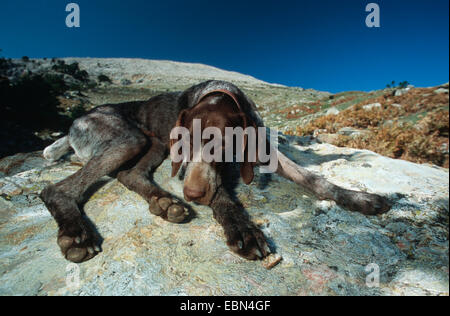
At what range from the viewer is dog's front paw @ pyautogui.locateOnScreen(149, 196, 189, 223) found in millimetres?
2035

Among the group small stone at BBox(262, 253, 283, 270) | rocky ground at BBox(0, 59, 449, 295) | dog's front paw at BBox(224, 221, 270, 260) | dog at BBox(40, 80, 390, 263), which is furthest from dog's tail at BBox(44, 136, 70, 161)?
small stone at BBox(262, 253, 283, 270)

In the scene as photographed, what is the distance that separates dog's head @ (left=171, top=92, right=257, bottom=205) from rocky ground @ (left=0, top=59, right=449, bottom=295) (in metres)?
0.30

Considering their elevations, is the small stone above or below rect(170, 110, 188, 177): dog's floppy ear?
below

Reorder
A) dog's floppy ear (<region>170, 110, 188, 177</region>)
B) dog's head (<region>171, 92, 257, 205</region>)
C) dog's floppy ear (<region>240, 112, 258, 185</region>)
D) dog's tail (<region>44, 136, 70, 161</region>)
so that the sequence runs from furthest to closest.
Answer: dog's tail (<region>44, 136, 70, 161</region>) < dog's floppy ear (<region>170, 110, 188, 177</region>) < dog's floppy ear (<region>240, 112, 258, 185</region>) < dog's head (<region>171, 92, 257, 205</region>)

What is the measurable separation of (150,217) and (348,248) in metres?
1.81

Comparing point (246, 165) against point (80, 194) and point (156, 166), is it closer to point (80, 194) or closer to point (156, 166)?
point (156, 166)

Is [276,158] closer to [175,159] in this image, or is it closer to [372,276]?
[175,159]

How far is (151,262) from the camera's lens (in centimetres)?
152

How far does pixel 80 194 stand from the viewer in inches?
97.7

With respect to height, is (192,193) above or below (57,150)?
below

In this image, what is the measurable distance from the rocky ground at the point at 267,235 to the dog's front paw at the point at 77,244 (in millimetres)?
63

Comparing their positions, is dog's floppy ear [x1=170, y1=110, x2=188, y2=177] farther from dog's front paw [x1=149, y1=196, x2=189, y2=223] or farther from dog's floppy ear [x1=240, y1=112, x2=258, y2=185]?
dog's floppy ear [x1=240, y1=112, x2=258, y2=185]

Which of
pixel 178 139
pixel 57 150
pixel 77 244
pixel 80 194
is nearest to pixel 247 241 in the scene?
pixel 77 244

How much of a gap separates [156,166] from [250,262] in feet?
7.68
